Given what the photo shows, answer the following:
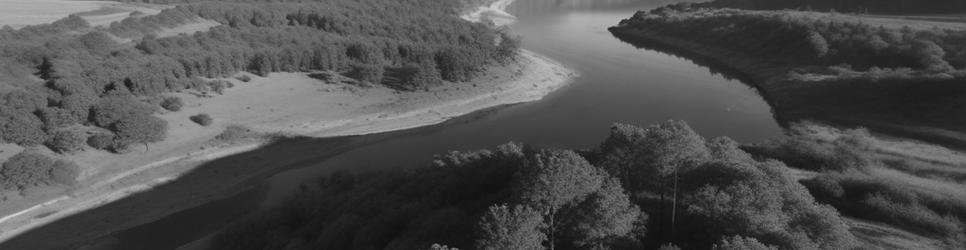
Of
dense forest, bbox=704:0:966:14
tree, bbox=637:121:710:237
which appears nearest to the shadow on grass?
tree, bbox=637:121:710:237

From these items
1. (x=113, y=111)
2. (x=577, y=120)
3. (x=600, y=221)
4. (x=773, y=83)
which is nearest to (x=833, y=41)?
(x=773, y=83)

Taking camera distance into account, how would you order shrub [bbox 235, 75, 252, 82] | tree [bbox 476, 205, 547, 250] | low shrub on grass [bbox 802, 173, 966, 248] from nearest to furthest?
1. tree [bbox 476, 205, 547, 250]
2. low shrub on grass [bbox 802, 173, 966, 248]
3. shrub [bbox 235, 75, 252, 82]

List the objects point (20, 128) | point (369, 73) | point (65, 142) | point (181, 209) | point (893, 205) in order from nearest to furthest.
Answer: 1. point (893, 205)
2. point (181, 209)
3. point (20, 128)
4. point (65, 142)
5. point (369, 73)

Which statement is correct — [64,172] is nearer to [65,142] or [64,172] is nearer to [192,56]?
[65,142]

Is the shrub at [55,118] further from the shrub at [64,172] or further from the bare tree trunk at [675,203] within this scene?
the bare tree trunk at [675,203]

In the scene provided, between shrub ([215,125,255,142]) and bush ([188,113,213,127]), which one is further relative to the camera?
bush ([188,113,213,127])

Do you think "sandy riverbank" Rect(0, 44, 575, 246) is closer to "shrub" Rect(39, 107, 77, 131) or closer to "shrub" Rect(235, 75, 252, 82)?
"shrub" Rect(235, 75, 252, 82)

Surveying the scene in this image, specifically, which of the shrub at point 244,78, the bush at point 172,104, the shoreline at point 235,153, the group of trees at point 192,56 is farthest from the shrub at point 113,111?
the shrub at point 244,78
